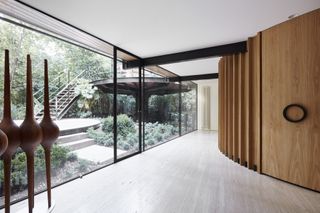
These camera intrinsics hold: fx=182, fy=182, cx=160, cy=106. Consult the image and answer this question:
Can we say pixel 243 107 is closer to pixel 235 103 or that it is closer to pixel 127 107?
pixel 235 103

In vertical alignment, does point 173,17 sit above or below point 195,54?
above

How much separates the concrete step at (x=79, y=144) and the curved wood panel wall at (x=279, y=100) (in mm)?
3077

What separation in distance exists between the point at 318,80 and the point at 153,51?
314cm

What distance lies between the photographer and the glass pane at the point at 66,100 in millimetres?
2408

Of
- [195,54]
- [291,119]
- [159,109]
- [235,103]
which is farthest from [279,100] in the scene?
[159,109]

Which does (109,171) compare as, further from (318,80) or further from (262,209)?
(318,80)

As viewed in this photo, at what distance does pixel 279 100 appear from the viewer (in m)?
3.04

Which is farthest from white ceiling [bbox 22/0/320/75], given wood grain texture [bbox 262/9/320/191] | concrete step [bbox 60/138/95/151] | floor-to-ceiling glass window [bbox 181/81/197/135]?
floor-to-ceiling glass window [bbox 181/81/197/135]

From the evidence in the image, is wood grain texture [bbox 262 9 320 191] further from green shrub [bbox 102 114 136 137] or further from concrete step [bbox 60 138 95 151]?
concrete step [bbox 60 138 95 151]

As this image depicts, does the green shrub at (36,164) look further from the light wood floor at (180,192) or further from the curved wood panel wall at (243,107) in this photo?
the curved wood panel wall at (243,107)

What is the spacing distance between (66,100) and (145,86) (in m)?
2.50

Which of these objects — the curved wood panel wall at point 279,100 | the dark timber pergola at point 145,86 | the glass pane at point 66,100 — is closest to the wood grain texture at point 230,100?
the curved wood panel wall at point 279,100

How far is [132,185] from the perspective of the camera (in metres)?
2.79

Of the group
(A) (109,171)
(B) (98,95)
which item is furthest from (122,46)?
(A) (109,171)
